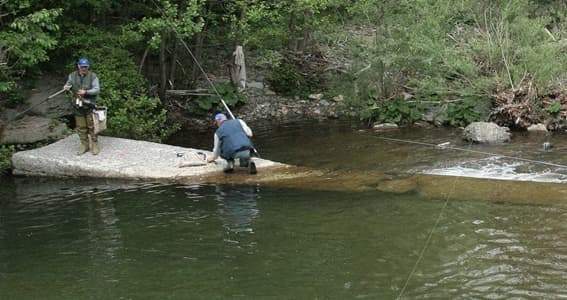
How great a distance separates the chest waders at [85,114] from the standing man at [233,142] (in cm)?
254

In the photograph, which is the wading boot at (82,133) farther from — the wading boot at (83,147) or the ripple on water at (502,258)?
the ripple on water at (502,258)

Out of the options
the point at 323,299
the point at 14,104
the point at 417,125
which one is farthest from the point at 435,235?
the point at 14,104

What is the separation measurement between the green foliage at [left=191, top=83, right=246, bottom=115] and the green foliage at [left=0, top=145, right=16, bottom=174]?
560 cm

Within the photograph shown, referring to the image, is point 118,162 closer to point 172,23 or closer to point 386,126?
point 172,23

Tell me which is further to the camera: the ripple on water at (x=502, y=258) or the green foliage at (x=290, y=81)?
the green foliage at (x=290, y=81)

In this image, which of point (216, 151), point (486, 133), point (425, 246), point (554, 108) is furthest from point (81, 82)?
point (554, 108)

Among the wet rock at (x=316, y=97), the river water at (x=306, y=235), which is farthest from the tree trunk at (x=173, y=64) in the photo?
the river water at (x=306, y=235)

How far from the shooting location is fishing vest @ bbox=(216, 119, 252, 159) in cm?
1095

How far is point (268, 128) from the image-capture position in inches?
676

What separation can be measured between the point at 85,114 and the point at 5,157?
7.24 feet

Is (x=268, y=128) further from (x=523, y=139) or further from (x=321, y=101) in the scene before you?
(x=523, y=139)

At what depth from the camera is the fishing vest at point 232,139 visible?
431 inches

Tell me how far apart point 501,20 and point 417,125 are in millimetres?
3060

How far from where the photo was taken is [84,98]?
11984mm
